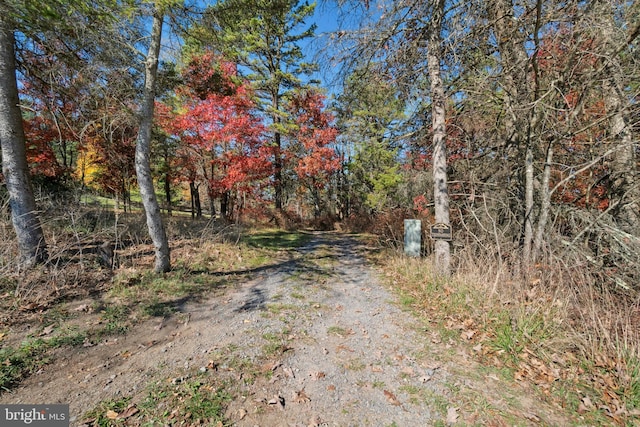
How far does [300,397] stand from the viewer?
2.24m

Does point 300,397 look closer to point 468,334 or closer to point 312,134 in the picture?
point 468,334

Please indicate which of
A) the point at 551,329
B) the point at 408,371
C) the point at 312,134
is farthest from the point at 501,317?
the point at 312,134

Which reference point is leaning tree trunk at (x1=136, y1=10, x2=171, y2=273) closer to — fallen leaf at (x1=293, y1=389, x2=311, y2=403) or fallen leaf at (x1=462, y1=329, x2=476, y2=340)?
fallen leaf at (x1=293, y1=389, x2=311, y2=403)

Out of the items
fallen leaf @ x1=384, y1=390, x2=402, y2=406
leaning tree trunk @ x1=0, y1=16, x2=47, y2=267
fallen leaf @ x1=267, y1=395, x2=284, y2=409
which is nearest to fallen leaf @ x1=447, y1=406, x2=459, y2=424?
fallen leaf @ x1=384, y1=390, x2=402, y2=406

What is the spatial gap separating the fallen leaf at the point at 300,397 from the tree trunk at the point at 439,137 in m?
3.33

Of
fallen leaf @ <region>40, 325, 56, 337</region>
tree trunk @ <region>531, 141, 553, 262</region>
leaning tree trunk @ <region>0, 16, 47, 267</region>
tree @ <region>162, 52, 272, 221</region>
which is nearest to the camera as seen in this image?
fallen leaf @ <region>40, 325, 56, 337</region>

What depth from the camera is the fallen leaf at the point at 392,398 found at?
220 cm

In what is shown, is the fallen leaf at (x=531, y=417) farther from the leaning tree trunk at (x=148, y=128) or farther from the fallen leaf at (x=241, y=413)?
the leaning tree trunk at (x=148, y=128)

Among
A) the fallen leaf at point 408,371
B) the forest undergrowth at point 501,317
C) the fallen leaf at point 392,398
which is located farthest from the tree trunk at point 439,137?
the fallen leaf at point 392,398

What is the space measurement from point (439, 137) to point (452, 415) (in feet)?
13.4

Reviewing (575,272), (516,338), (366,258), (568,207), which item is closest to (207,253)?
(366,258)

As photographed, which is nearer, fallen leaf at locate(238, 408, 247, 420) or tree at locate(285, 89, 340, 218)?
fallen leaf at locate(238, 408, 247, 420)

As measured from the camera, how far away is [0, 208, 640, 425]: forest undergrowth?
2320 millimetres

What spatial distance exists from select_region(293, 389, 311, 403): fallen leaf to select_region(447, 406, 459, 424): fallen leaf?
1189 mm
